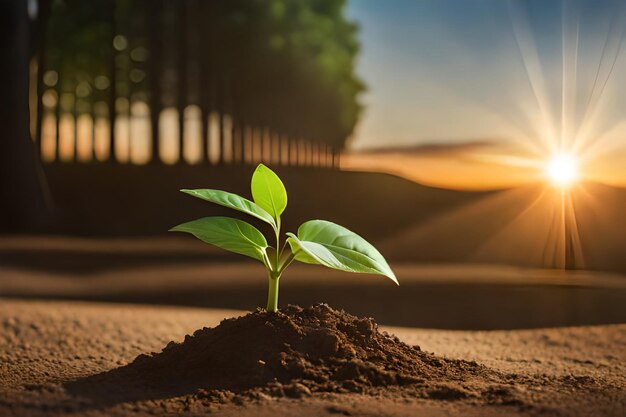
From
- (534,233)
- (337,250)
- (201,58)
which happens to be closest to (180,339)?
(337,250)

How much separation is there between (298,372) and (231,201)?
0.70m

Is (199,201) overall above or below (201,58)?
below

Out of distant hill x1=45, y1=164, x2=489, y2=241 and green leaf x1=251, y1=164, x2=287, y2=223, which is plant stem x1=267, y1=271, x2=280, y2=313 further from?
distant hill x1=45, y1=164, x2=489, y2=241

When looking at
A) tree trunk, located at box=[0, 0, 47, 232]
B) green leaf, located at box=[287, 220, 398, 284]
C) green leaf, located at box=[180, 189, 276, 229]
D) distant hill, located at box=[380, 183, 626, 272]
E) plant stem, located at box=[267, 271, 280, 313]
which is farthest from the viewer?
tree trunk, located at box=[0, 0, 47, 232]

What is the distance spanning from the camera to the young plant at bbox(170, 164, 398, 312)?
273 cm

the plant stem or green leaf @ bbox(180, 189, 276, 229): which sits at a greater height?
green leaf @ bbox(180, 189, 276, 229)

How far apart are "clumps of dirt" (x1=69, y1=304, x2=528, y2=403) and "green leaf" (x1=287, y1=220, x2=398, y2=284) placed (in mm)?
365

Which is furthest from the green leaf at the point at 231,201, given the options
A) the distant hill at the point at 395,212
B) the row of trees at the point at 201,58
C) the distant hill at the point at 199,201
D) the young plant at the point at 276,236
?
the row of trees at the point at 201,58

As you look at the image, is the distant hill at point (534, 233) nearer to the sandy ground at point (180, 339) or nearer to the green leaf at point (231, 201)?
the sandy ground at point (180, 339)

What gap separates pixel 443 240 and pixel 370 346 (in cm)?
581

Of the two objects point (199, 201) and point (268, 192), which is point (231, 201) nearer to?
point (268, 192)

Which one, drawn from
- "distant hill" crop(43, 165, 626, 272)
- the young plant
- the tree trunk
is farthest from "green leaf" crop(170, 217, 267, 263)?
the tree trunk

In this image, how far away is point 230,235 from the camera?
2.90 meters

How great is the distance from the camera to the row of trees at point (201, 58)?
15.0 meters
